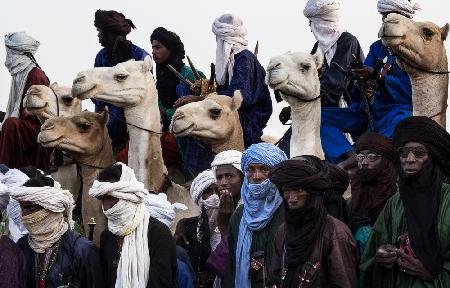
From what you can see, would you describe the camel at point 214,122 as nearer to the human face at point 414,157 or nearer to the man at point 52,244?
the man at point 52,244

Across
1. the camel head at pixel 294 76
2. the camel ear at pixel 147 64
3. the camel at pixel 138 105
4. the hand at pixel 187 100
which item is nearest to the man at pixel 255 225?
the camel head at pixel 294 76

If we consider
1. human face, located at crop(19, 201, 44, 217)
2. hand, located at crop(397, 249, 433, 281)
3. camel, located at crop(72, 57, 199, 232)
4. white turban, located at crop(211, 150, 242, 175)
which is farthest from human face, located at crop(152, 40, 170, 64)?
hand, located at crop(397, 249, 433, 281)

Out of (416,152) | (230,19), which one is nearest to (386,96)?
(230,19)

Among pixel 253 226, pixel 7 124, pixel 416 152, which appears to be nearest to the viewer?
pixel 416 152

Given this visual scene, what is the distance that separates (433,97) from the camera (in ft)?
48.4

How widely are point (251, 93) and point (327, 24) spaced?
0.91 metres

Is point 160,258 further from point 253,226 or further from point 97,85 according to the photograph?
point 97,85

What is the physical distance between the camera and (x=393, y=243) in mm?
11852

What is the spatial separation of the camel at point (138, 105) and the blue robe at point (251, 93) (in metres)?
0.68

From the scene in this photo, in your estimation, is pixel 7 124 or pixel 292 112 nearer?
pixel 292 112

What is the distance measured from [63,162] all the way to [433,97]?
4.48 m

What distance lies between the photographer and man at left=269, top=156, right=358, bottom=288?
1174 cm

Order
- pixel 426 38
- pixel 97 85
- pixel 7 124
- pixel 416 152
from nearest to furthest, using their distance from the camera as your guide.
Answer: pixel 416 152, pixel 426 38, pixel 97 85, pixel 7 124

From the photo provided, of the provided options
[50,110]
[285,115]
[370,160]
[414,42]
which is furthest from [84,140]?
[370,160]
